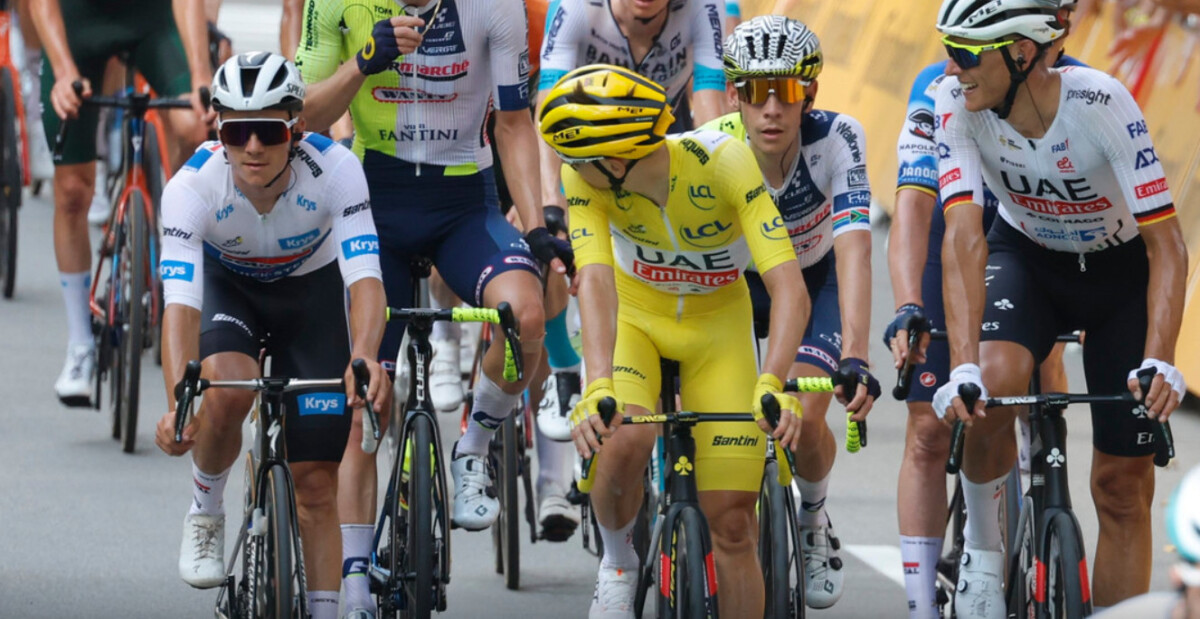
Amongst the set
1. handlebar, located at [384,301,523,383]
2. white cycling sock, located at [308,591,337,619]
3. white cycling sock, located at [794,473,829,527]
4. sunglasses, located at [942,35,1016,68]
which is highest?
sunglasses, located at [942,35,1016,68]

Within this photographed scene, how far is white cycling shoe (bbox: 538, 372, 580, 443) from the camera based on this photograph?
8.37 metres

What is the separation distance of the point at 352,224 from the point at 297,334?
0.44 meters

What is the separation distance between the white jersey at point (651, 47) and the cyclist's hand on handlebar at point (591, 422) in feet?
8.56

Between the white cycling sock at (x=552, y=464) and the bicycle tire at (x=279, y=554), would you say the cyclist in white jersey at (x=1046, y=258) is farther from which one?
the white cycling sock at (x=552, y=464)

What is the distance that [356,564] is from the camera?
7074mm

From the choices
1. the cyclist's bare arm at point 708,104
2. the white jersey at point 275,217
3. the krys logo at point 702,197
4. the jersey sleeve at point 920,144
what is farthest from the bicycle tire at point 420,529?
the cyclist's bare arm at point 708,104

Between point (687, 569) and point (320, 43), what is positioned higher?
point (320, 43)

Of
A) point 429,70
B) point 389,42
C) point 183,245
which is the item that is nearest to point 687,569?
point 183,245

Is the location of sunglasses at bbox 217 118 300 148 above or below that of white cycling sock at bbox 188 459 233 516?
above

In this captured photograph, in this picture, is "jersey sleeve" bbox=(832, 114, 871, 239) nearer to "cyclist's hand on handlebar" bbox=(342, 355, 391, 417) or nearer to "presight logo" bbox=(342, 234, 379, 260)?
"presight logo" bbox=(342, 234, 379, 260)

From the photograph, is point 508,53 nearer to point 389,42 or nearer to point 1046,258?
point 389,42

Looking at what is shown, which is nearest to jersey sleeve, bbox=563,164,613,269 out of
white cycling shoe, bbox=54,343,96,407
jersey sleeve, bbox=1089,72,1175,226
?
jersey sleeve, bbox=1089,72,1175,226

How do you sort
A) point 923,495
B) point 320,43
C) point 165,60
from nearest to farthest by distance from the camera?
point 923,495 → point 320,43 → point 165,60

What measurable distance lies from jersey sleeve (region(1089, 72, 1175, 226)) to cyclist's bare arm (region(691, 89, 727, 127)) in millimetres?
2498
